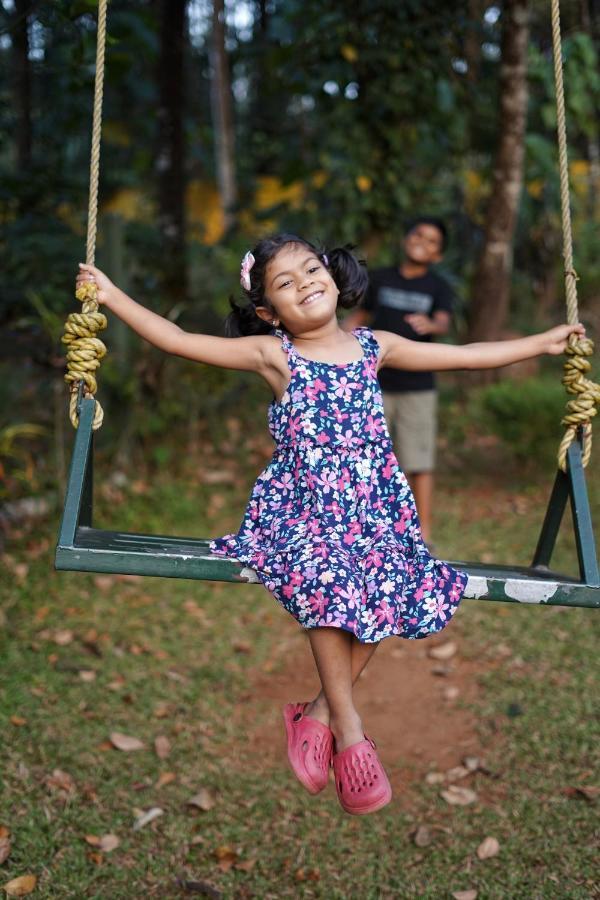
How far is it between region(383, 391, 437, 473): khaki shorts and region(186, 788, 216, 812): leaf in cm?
220

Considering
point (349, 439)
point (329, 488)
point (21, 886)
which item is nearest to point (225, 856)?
point (21, 886)

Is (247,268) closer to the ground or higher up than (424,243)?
closer to the ground

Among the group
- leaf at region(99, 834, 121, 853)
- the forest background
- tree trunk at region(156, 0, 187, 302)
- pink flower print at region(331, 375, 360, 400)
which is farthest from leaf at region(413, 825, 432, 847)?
tree trunk at region(156, 0, 187, 302)

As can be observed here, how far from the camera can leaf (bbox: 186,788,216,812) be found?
2.98 meters

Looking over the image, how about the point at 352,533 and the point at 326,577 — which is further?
the point at 352,533

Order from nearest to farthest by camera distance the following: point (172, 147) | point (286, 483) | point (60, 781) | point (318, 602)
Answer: point (318, 602)
point (286, 483)
point (60, 781)
point (172, 147)

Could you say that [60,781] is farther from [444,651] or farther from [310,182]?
[310,182]

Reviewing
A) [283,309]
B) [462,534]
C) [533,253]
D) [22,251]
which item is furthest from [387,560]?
[533,253]

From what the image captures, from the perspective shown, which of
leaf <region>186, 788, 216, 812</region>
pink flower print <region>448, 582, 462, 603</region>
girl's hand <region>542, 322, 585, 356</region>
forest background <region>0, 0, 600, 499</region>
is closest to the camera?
pink flower print <region>448, 582, 462, 603</region>

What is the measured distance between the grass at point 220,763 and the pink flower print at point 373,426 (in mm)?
1300

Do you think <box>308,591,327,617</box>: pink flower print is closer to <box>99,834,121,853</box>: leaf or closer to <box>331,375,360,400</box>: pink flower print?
<box>331,375,360,400</box>: pink flower print

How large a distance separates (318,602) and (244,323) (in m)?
0.96

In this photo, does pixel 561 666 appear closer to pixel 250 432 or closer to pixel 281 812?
pixel 281 812

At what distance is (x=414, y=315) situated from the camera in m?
4.43
